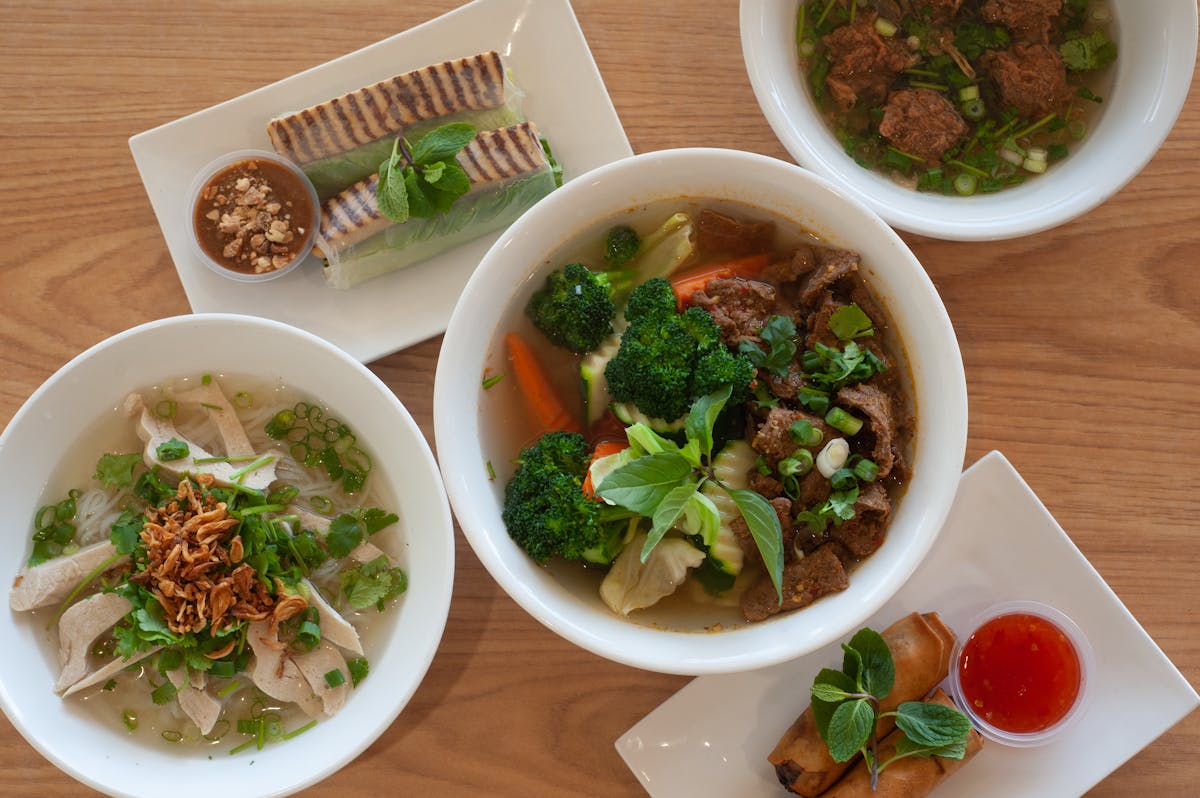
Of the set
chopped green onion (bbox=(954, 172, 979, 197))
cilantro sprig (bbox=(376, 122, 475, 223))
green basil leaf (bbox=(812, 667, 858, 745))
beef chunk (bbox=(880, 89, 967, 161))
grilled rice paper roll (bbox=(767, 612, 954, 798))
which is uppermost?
cilantro sprig (bbox=(376, 122, 475, 223))

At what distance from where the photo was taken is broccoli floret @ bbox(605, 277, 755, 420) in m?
1.92

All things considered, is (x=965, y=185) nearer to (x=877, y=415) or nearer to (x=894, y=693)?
(x=877, y=415)

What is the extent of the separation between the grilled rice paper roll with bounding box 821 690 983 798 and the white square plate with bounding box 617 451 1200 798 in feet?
0.36

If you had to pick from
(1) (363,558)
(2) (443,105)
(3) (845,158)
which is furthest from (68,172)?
(3) (845,158)

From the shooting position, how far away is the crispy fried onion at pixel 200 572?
2039mm

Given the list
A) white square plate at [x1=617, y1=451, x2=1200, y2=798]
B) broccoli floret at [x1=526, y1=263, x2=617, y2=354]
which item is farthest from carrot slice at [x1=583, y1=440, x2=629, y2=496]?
white square plate at [x1=617, y1=451, x2=1200, y2=798]

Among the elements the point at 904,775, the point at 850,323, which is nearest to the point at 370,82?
the point at 850,323

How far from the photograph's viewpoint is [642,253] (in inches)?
86.3

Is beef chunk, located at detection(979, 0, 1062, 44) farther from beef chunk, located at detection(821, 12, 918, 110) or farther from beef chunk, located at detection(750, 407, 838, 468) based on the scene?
beef chunk, located at detection(750, 407, 838, 468)

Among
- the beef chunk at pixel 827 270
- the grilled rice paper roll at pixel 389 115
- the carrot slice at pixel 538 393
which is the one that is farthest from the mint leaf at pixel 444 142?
the beef chunk at pixel 827 270

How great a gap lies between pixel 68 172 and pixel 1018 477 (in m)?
2.40

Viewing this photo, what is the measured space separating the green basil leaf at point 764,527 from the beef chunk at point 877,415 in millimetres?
265

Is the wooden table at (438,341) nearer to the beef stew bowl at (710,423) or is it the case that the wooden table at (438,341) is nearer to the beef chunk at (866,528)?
the beef stew bowl at (710,423)

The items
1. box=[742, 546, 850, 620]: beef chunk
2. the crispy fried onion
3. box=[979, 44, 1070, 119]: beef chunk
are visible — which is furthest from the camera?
box=[979, 44, 1070, 119]: beef chunk
